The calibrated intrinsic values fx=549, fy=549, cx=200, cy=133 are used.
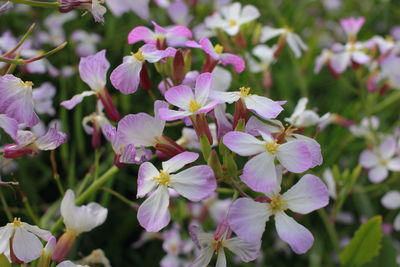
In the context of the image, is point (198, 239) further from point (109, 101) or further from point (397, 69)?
point (397, 69)

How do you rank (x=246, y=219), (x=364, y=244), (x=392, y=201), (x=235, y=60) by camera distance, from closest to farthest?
1. (x=246, y=219)
2. (x=235, y=60)
3. (x=364, y=244)
4. (x=392, y=201)

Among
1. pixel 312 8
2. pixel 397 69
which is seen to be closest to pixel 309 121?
pixel 397 69

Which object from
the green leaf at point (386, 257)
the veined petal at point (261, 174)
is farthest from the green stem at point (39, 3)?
the green leaf at point (386, 257)

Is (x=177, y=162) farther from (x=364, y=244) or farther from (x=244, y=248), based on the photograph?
(x=364, y=244)

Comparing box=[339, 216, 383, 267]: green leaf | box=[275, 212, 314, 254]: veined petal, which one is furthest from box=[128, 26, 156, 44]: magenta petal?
box=[339, 216, 383, 267]: green leaf

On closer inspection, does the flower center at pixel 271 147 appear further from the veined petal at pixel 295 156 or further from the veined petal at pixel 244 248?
the veined petal at pixel 244 248

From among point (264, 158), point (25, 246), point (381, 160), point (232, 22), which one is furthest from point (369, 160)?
point (25, 246)

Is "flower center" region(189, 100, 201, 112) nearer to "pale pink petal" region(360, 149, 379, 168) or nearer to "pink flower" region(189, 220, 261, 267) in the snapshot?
"pink flower" region(189, 220, 261, 267)
